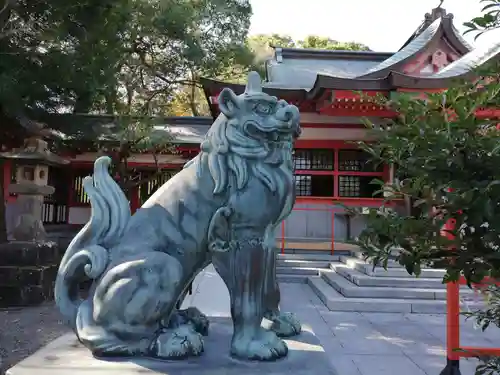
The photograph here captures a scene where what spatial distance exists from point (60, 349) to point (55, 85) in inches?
229

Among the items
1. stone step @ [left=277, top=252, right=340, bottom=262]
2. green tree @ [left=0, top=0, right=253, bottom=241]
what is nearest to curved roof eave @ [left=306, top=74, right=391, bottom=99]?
stone step @ [left=277, top=252, right=340, bottom=262]

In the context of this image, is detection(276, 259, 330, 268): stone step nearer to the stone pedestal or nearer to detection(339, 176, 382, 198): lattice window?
detection(339, 176, 382, 198): lattice window

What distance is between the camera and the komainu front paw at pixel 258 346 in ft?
5.13

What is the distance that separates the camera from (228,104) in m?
1.63

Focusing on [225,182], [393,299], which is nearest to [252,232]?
[225,182]

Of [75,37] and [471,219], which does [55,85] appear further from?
[471,219]

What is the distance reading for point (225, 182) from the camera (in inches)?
63.7

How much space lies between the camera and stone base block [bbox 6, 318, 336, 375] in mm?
1496

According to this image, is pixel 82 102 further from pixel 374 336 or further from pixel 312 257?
pixel 374 336

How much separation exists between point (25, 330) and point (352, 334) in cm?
380

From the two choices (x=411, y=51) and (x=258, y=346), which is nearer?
(x=258, y=346)

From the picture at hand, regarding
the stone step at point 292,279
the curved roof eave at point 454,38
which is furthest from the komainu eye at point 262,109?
the curved roof eave at point 454,38

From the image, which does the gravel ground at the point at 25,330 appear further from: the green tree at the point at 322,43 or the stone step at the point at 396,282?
the green tree at the point at 322,43

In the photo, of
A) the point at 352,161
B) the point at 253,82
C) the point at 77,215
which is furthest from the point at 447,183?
the point at 77,215
